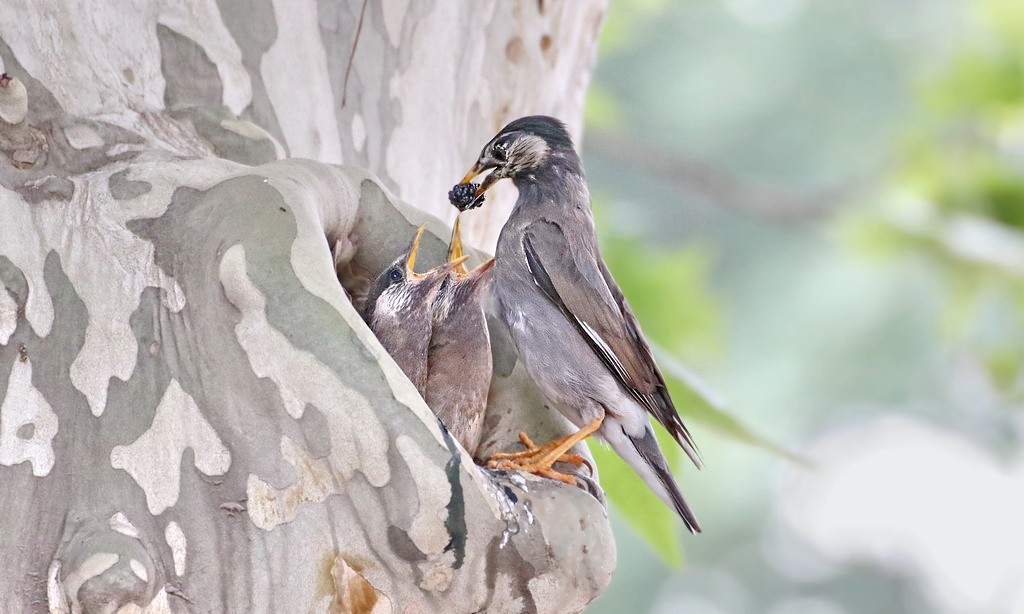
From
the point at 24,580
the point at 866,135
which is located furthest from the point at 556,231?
the point at 866,135

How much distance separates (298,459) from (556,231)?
64 centimetres

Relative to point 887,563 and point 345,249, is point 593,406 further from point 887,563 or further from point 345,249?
point 887,563

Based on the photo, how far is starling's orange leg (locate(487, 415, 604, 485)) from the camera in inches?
53.7

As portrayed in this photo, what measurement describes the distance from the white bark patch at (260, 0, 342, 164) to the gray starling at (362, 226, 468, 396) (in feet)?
0.80

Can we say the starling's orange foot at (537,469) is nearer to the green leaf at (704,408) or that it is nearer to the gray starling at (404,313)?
the gray starling at (404,313)

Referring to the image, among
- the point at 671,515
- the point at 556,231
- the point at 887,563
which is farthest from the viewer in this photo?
the point at 887,563

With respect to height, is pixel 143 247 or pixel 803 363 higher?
pixel 803 363

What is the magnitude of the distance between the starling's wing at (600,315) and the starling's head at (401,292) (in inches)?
7.6

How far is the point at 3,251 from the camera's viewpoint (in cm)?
128

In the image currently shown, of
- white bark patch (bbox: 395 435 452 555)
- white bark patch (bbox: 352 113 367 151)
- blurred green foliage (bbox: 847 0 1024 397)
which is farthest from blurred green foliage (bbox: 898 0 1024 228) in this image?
white bark patch (bbox: 395 435 452 555)

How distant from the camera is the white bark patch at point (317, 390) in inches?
45.6

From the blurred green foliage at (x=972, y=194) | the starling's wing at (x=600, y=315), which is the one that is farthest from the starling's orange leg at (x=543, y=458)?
the blurred green foliage at (x=972, y=194)

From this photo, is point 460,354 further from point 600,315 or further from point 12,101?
point 12,101

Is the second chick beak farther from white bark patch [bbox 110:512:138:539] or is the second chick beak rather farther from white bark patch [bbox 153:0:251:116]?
white bark patch [bbox 110:512:138:539]
